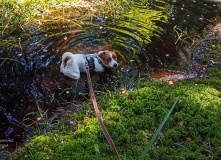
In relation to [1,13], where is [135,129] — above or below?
below

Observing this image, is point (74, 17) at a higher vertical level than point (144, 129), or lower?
higher

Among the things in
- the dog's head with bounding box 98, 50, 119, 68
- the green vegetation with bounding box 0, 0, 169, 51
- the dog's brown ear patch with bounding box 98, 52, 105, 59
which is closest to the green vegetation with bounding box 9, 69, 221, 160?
the dog's head with bounding box 98, 50, 119, 68

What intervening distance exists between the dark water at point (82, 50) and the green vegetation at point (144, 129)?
52cm

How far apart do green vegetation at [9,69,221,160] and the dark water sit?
0.52 meters

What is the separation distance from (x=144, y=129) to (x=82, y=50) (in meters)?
3.23

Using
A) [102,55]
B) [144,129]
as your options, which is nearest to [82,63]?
[102,55]

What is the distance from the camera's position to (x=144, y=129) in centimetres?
322

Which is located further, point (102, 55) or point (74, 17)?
point (74, 17)

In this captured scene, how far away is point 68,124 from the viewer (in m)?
3.52

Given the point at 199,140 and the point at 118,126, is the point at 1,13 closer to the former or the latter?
the point at 118,126

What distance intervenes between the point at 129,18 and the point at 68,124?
477 centimetres

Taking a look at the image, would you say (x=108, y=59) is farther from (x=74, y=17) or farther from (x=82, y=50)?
(x=74, y=17)

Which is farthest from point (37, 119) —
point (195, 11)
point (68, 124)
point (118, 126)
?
point (195, 11)

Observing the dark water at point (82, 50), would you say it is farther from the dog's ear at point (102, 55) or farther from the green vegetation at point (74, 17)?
the dog's ear at point (102, 55)
